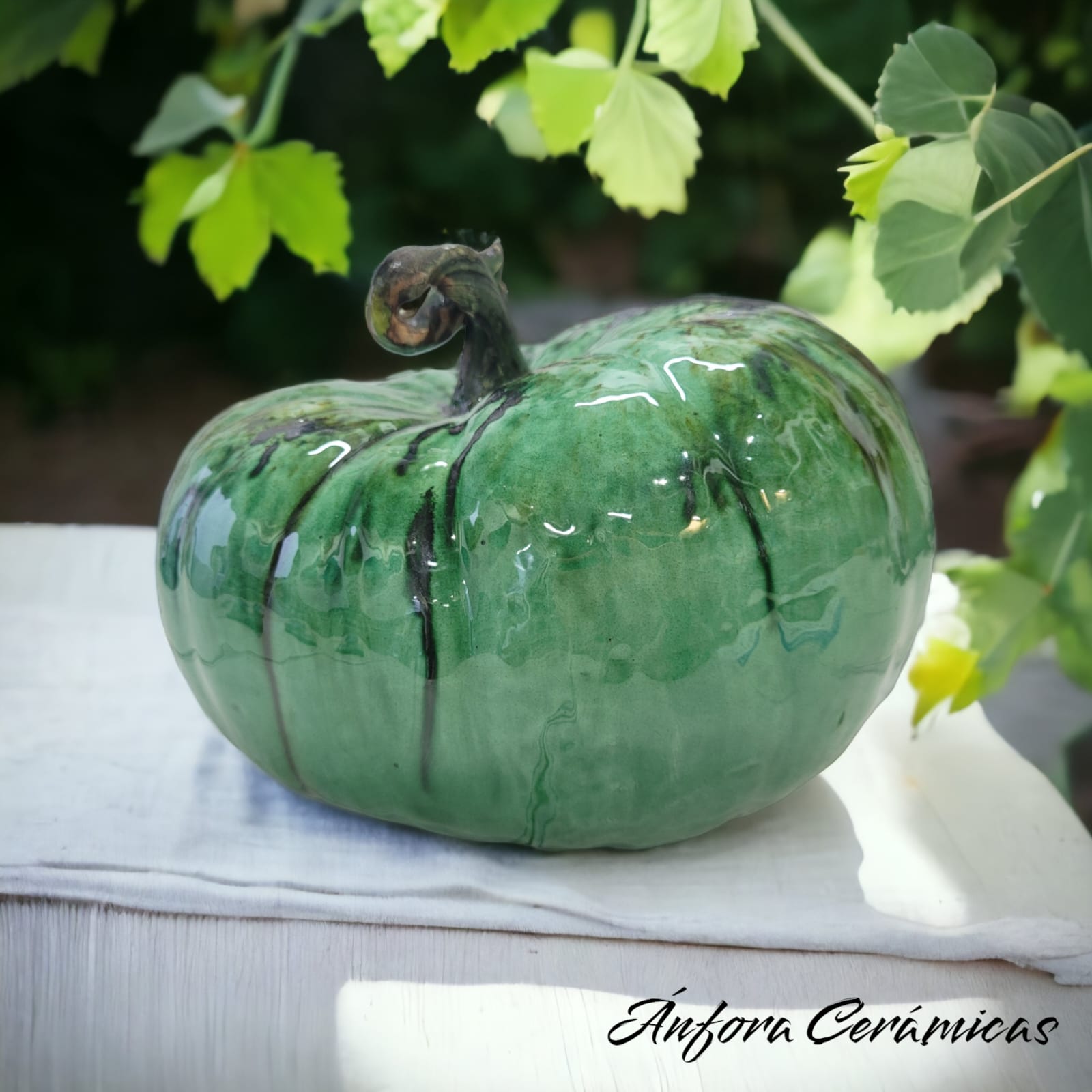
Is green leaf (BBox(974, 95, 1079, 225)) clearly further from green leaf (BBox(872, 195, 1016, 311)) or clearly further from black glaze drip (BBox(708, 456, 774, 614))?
black glaze drip (BBox(708, 456, 774, 614))

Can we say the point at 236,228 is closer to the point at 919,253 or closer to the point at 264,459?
the point at 264,459

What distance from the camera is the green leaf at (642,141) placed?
0.53 m

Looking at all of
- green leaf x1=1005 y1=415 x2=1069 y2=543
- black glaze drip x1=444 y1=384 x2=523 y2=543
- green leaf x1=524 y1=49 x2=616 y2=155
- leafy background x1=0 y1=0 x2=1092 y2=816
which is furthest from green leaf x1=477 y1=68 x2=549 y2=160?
green leaf x1=1005 y1=415 x2=1069 y2=543

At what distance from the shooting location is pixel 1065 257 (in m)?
0.46

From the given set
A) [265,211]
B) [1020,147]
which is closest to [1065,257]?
[1020,147]

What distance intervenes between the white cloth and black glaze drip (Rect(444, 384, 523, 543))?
0.13m

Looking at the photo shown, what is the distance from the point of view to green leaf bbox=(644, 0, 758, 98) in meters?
0.45

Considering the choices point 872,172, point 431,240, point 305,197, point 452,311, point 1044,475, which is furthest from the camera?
point 431,240

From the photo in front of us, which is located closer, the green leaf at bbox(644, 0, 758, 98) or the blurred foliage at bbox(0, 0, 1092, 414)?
the green leaf at bbox(644, 0, 758, 98)

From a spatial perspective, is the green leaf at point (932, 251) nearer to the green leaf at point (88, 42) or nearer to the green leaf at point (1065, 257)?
the green leaf at point (1065, 257)

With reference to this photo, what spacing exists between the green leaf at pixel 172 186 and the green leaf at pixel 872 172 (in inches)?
14.8

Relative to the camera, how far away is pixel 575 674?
441 mm

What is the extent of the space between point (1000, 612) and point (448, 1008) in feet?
1.02

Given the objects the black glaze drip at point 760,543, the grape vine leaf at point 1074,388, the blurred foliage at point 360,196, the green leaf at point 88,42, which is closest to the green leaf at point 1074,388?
the grape vine leaf at point 1074,388
